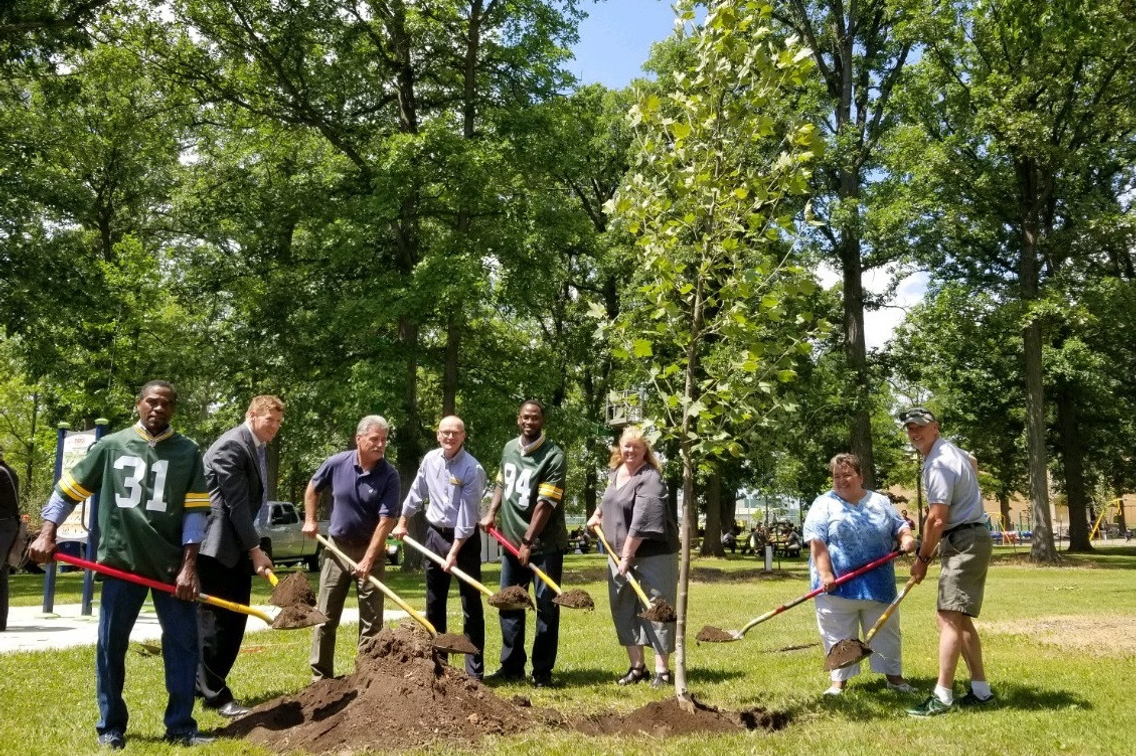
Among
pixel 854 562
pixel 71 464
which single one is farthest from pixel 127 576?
pixel 71 464

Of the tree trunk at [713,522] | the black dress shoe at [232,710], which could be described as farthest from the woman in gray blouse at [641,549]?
the tree trunk at [713,522]

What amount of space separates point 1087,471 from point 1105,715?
3732 cm

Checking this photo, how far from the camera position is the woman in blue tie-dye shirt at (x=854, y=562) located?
6602 millimetres

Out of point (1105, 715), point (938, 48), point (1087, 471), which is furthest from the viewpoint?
point (1087, 471)

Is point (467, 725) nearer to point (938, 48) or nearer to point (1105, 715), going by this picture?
point (1105, 715)

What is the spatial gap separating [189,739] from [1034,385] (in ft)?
82.7

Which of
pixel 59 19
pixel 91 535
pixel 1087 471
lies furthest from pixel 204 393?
pixel 1087 471

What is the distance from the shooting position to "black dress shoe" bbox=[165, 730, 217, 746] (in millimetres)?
5000

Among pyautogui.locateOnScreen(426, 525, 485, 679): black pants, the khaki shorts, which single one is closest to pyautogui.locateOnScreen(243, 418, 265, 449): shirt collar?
pyautogui.locateOnScreen(426, 525, 485, 679): black pants

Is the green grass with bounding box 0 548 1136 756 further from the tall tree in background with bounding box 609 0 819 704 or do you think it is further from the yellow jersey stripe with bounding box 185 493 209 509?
the yellow jersey stripe with bounding box 185 493 209 509

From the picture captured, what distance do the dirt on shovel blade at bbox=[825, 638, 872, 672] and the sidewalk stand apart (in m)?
4.83

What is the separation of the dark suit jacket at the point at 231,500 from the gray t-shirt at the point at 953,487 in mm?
4396

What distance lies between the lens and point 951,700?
19.1ft

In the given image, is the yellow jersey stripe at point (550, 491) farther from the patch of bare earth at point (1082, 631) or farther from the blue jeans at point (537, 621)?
the patch of bare earth at point (1082, 631)
